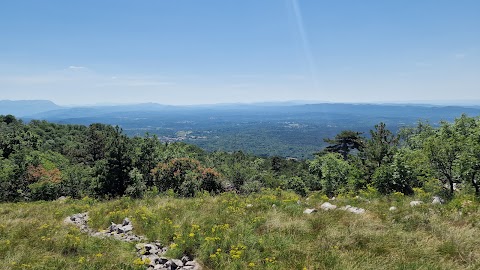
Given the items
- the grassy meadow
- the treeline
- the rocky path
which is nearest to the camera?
the grassy meadow

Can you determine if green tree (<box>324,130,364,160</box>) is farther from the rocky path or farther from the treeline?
the rocky path

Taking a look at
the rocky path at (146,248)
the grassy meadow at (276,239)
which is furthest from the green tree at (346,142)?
the rocky path at (146,248)

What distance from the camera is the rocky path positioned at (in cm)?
694

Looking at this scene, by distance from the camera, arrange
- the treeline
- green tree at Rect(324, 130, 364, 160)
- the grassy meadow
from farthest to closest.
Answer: green tree at Rect(324, 130, 364, 160), the treeline, the grassy meadow

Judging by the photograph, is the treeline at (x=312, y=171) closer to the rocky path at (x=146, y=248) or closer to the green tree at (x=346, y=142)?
the rocky path at (x=146, y=248)

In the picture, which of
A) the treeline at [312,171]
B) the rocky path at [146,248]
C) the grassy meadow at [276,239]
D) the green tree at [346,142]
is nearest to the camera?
the grassy meadow at [276,239]

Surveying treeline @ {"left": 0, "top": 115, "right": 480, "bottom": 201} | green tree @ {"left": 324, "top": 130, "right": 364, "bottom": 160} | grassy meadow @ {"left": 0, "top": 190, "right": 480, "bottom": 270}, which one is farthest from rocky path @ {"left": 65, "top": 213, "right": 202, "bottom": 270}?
green tree @ {"left": 324, "top": 130, "right": 364, "bottom": 160}

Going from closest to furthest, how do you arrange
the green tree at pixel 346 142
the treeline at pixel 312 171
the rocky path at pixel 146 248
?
the rocky path at pixel 146 248 < the treeline at pixel 312 171 < the green tree at pixel 346 142

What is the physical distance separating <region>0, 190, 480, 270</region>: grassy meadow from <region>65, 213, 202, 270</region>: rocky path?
0.22 meters

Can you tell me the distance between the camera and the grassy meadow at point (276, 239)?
6.73 m

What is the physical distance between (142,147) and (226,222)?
25.8m

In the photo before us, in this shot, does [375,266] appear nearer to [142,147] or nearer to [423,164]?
[423,164]

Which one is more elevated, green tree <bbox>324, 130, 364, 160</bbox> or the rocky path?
the rocky path

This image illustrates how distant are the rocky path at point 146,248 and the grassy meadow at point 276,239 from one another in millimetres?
221
